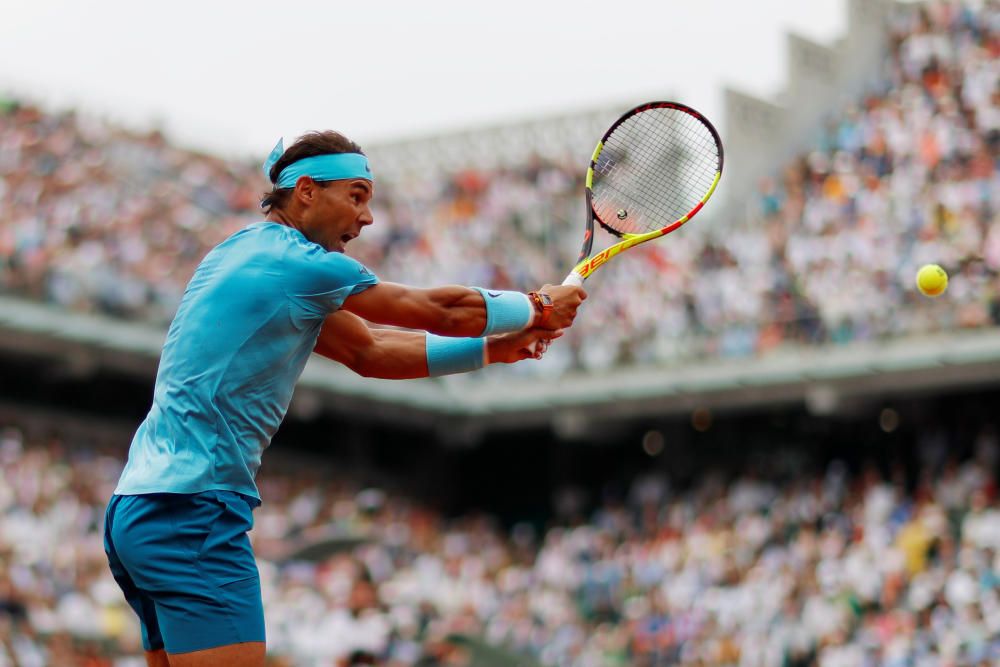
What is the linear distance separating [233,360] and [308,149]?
2.09 ft

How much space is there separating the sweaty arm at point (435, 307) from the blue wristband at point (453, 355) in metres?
0.26

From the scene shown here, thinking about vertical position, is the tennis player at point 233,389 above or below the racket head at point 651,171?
below

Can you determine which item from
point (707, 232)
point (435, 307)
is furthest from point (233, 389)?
point (707, 232)

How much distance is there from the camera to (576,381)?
908 inches

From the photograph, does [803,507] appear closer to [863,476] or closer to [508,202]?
[863,476]

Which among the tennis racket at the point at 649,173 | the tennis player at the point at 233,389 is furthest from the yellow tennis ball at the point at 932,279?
the tennis player at the point at 233,389

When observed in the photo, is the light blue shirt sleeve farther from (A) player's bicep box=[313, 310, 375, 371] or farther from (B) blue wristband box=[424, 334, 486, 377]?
(B) blue wristband box=[424, 334, 486, 377]

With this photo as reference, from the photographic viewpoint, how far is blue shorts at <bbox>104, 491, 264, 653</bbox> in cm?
413

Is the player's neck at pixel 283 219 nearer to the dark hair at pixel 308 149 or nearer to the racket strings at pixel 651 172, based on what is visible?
the dark hair at pixel 308 149

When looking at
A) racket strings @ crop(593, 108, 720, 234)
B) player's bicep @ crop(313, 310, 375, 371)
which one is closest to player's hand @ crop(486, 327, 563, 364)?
player's bicep @ crop(313, 310, 375, 371)

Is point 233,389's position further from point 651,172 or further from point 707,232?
point 707,232

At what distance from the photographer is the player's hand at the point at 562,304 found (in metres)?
4.62

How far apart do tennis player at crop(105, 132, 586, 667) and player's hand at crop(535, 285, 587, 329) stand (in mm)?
254

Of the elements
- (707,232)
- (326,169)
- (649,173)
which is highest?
(707,232)
